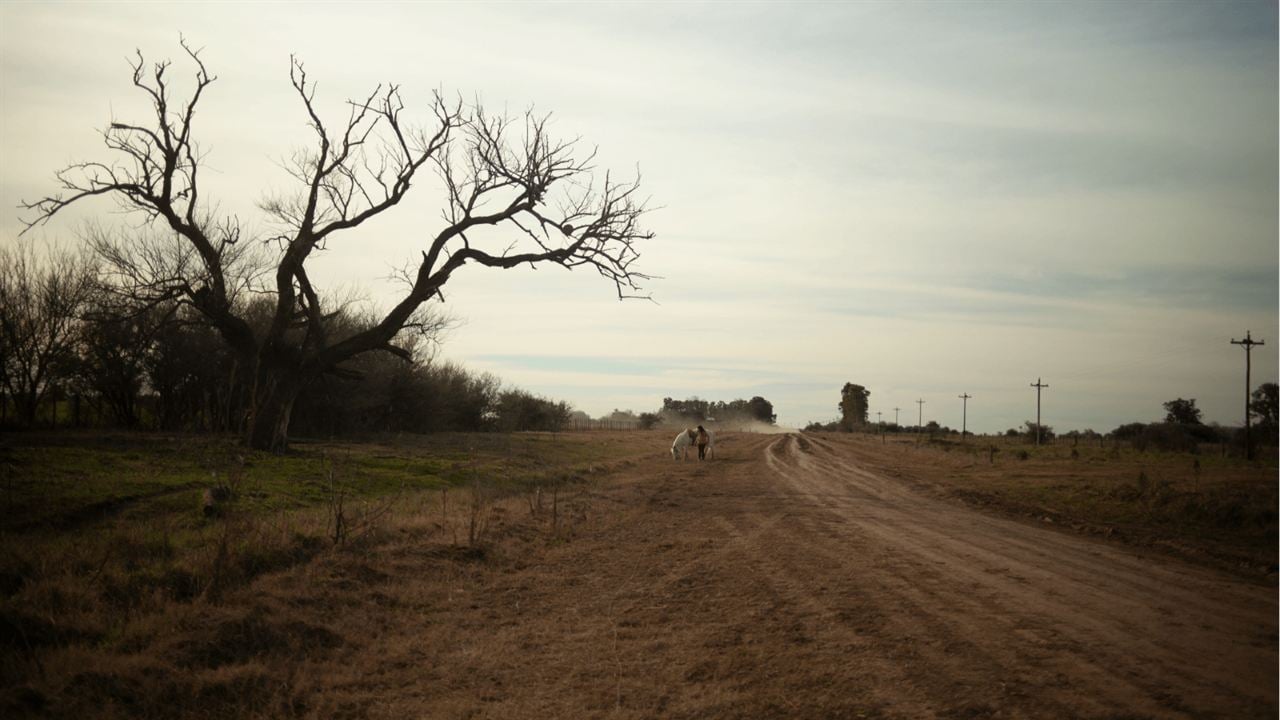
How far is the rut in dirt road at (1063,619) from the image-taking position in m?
5.22

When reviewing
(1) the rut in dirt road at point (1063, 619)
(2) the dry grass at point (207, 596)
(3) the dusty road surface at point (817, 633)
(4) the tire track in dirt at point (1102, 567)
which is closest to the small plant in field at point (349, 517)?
(2) the dry grass at point (207, 596)

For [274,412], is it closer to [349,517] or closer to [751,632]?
[349,517]

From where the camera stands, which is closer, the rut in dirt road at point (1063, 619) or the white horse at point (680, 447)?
the rut in dirt road at point (1063, 619)

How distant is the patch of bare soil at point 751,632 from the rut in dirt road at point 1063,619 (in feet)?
0.10

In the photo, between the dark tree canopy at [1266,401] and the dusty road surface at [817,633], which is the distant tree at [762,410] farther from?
the dusty road surface at [817,633]

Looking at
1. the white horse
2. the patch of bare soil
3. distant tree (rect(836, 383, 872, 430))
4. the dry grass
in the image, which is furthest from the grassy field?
A: distant tree (rect(836, 383, 872, 430))

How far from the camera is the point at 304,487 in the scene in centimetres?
1641

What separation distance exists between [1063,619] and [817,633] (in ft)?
7.71

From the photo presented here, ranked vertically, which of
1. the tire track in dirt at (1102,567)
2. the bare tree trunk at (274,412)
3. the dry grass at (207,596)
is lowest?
the dry grass at (207,596)

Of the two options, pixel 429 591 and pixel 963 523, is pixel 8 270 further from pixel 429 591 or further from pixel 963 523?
pixel 963 523

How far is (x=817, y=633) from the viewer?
695 centimetres

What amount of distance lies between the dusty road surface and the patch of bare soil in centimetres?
3

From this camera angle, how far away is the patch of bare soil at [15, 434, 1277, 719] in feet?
17.6

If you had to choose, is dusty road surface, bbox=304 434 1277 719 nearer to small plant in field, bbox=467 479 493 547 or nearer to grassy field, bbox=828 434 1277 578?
small plant in field, bbox=467 479 493 547
